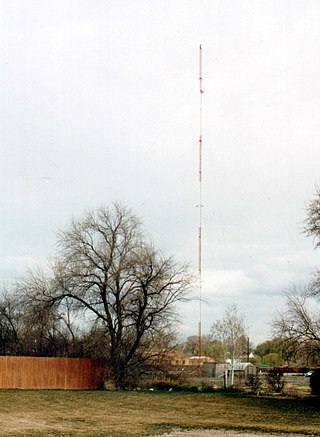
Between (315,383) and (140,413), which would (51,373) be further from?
(315,383)

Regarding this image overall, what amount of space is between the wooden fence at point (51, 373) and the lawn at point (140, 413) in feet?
7.33

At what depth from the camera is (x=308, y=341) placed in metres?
30.5

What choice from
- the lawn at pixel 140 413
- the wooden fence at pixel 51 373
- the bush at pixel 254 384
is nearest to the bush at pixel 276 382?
the bush at pixel 254 384

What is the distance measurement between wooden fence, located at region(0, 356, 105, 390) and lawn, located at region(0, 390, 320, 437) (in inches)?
87.9

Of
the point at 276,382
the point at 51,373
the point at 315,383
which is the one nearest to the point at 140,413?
the point at 276,382

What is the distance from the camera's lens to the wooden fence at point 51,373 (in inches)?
1366

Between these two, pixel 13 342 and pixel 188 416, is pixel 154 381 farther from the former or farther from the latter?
pixel 188 416

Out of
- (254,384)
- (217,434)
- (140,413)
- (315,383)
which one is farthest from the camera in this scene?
(254,384)

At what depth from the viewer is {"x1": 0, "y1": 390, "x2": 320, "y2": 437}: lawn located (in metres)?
19.6

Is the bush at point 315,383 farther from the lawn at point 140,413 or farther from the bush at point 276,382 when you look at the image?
the lawn at point 140,413

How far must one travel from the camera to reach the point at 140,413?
25281mm

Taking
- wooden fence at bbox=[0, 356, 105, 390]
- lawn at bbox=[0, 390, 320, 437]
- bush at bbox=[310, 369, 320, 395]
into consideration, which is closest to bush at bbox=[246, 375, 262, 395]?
lawn at bbox=[0, 390, 320, 437]

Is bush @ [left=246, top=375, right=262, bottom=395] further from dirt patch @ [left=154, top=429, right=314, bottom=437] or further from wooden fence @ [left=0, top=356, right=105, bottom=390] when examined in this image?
dirt patch @ [left=154, top=429, right=314, bottom=437]

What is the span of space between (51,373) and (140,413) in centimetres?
1257
